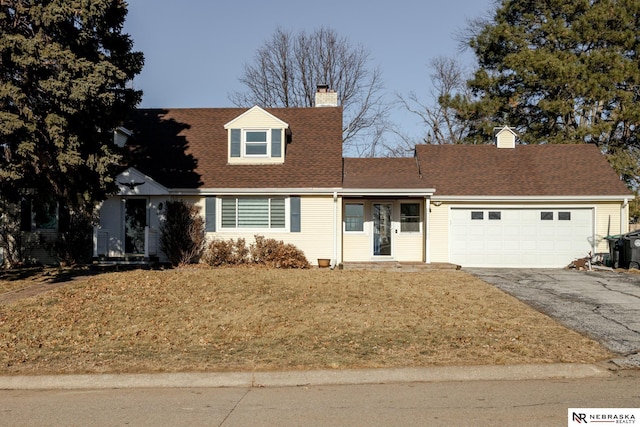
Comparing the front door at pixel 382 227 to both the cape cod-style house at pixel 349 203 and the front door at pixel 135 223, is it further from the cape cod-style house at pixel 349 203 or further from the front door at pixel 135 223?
the front door at pixel 135 223

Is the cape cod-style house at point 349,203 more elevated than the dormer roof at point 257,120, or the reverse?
the dormer roof at point 257,120

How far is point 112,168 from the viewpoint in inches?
535

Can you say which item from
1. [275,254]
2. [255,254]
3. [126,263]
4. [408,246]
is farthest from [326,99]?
[126,263]

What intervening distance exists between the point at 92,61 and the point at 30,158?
2.62 meters

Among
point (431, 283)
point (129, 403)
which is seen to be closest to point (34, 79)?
point (129, 403)

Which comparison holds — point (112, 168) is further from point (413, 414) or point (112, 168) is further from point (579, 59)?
point (579, 59)

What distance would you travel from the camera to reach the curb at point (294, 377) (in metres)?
6.85

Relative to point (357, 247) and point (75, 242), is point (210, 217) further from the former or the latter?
point (357, 247)

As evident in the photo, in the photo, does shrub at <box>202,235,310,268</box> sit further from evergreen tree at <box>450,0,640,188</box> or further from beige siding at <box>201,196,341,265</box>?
evergreen tree at <box>450,0,640,188</box>

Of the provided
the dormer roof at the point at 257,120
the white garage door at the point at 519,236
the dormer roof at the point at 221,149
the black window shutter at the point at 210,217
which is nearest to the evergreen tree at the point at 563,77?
the white garage door at the point at 519,236

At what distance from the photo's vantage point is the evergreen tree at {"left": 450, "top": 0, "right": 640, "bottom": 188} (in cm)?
2689

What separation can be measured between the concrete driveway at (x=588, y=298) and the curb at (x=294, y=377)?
4.54 feet

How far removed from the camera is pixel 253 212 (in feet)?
62.5

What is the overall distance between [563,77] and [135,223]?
20.9m
